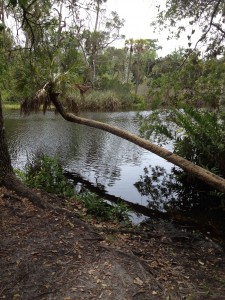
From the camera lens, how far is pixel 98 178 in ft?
29.9

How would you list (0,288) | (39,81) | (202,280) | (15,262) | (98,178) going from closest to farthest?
(0,288), (15,262), (202,280), (39,81), (98,178)

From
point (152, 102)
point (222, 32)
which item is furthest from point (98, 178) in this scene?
point (222, 32)

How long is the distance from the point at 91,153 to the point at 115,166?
6.27 feet

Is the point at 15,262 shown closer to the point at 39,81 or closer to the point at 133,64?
the point at 39,81

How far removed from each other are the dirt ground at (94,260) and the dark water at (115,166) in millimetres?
1741

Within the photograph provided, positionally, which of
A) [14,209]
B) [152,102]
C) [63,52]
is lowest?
[14,209]

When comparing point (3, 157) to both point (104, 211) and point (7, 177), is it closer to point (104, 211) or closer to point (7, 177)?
point (7, 177)

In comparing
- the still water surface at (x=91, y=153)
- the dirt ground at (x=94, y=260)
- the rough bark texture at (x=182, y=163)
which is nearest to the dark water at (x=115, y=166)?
the still water surface at (x=91, y=153)

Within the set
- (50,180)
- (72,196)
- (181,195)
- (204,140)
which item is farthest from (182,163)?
(50,180)

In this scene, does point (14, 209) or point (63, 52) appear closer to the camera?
point (14, 209)

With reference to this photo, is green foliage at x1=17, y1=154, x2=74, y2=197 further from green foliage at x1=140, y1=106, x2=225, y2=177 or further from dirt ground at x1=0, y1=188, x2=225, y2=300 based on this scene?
green foliage at x1=140, y1=106, x2=225, y2=177

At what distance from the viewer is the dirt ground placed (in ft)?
10.0

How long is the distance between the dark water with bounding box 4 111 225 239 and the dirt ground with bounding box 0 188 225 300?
1741 mm

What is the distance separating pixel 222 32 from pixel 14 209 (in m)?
6.61
